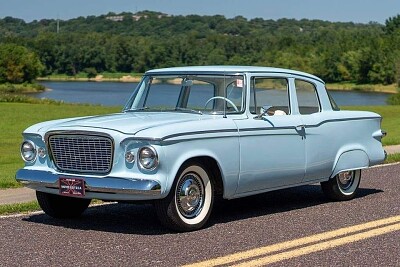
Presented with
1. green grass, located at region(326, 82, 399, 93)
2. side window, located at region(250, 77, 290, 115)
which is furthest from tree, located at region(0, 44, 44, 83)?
side window, located at region(250, 77, 290, 115)

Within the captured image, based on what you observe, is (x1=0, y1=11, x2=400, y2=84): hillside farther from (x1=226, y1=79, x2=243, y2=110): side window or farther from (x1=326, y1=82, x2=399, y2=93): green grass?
(x1=226, y1=79, x2=243, y2=110): side window

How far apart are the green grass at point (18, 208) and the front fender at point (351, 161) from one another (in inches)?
139

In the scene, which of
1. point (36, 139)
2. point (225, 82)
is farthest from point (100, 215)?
point (225, 82)

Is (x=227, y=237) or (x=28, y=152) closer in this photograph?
(x=227, y=237)

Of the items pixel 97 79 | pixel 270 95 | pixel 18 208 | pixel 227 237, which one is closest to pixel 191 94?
pixel 270 95

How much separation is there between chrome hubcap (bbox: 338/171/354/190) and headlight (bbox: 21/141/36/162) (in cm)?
392

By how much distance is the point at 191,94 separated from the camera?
909cm

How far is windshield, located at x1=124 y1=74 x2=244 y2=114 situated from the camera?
890 centimetres

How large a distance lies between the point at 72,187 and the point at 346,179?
3.98 meters

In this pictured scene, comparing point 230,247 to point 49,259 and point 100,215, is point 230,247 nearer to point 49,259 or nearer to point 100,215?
point 49,259

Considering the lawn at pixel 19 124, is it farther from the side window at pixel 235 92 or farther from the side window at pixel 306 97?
the side window at pixel 306 97

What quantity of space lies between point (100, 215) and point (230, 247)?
2272mm

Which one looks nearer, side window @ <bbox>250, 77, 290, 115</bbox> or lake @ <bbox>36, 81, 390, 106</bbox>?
side window @ <bbox>250, 77, 290, 115</bbox>

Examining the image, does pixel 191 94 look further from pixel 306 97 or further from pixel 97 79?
pixel 97 79
